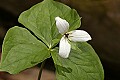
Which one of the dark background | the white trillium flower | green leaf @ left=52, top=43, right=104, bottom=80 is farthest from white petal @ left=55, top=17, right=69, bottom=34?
the dark background

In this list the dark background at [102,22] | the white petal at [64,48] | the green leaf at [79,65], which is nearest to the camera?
the white petal at [64,48]

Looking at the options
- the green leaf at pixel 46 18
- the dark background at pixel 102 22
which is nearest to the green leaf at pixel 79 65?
the green leaf at pixel 46 18

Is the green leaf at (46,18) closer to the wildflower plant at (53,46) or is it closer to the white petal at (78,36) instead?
the wildflower plant at (53,46)

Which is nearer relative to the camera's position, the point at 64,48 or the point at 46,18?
the point at 64,48

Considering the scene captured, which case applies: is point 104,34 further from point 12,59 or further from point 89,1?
point 12,59

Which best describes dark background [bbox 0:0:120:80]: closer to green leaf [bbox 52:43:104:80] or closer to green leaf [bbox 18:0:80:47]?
green leaf [bbox 18:0:80:47]

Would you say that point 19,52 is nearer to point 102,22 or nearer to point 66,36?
point 66,36

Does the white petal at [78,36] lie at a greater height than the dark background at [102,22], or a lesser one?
greater

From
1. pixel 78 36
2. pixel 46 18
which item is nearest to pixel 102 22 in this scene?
pixel 46 18
